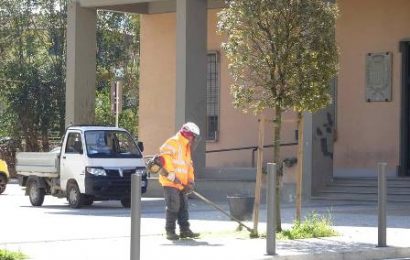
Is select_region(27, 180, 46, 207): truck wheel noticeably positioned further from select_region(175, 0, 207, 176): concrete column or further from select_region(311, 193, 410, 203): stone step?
select_region(311, 193, 410, 203): stone step

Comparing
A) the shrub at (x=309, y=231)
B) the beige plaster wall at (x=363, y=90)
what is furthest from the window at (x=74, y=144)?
the shrub at (x=309, y=231)

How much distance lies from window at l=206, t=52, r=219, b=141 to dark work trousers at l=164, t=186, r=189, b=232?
14.9m

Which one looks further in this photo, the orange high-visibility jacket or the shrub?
the shrub

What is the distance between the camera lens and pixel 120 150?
23.1m

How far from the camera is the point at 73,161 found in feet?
74.2

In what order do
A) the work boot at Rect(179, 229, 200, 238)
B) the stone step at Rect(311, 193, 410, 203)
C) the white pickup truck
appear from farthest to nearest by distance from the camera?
1. the stone step at Rect(311, 193, 410, 203)
2. the white pickup truck
3. the work boot at Rect(179, 229, 200, 238)

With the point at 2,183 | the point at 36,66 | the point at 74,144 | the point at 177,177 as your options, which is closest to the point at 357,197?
the point at 74,144

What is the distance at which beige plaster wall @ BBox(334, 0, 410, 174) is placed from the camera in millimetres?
25312

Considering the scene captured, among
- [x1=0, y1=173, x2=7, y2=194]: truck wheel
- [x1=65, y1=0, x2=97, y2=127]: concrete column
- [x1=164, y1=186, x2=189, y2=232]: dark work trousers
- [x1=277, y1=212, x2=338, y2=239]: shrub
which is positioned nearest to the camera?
[x1=164, y1=186, x2=189, y2=232]: dark work trousers

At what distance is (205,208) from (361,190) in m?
4.44

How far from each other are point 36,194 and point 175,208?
10217 mm

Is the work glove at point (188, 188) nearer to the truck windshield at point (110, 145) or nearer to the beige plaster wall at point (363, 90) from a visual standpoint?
the truck windshield at point (110, 145)

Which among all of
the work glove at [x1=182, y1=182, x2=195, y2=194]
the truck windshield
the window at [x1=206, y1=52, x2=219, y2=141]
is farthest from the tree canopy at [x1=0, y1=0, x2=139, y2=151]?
the work glove at [x1=182, y1=182, x2=195, y2=194]

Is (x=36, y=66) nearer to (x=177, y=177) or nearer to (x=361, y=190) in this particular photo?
(x=361, y=190)
